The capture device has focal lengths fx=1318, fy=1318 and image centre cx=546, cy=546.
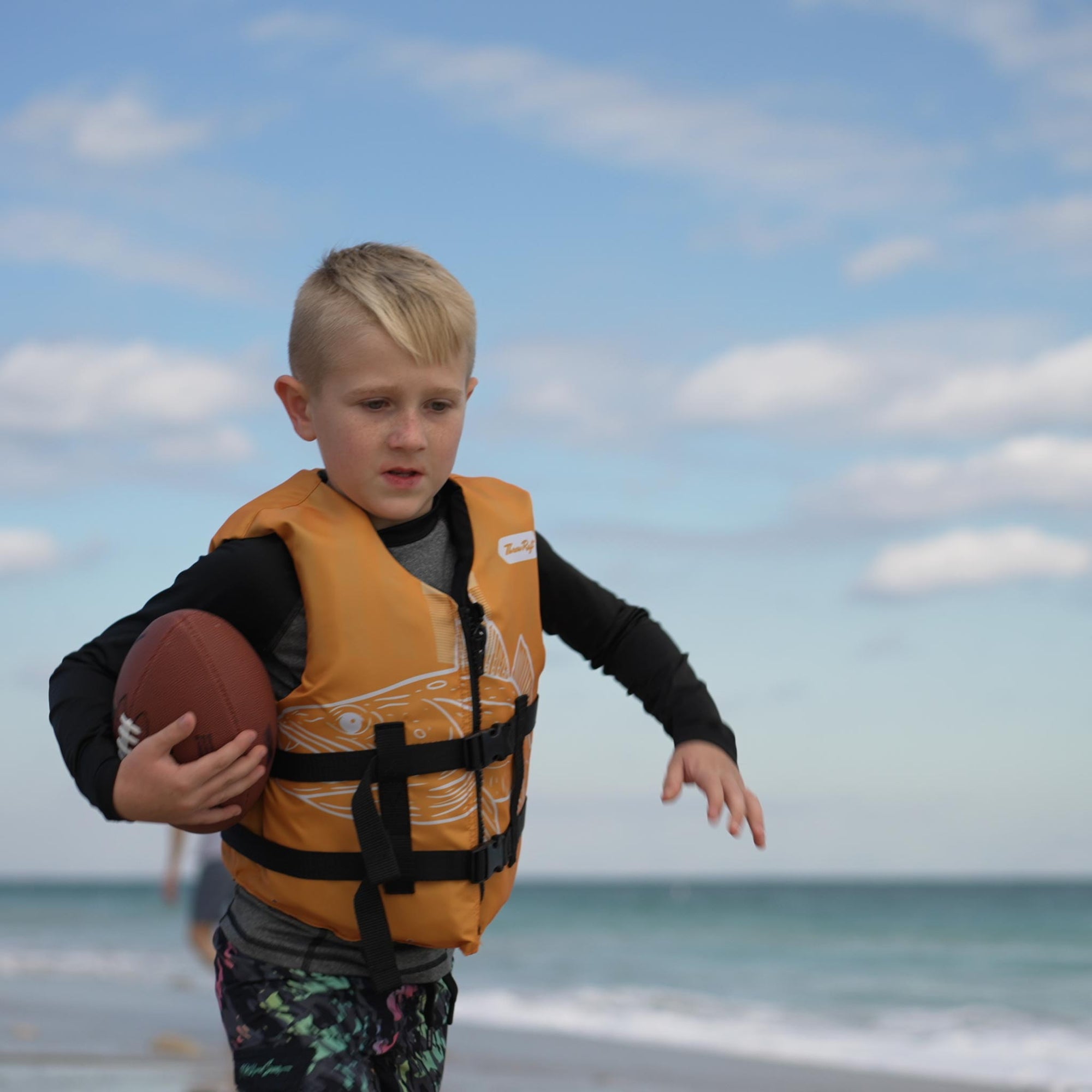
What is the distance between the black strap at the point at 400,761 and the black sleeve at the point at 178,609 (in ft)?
0.79

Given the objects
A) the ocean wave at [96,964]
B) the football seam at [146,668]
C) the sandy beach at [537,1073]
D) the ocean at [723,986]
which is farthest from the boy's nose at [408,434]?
the ocean wave at [96,964]

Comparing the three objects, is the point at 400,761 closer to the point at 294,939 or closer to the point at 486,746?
the point at 486,746

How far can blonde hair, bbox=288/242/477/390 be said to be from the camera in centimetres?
266

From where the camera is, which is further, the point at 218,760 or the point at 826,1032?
the point at 826,1032

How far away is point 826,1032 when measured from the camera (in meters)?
11.2

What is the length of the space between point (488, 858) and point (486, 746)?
0.23 metres

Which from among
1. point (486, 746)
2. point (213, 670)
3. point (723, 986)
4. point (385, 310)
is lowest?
point (723, 986)

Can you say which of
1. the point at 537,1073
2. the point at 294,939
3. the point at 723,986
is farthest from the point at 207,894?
the point at 723,986

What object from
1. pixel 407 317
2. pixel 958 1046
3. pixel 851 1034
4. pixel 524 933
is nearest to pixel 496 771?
pixel 407 317

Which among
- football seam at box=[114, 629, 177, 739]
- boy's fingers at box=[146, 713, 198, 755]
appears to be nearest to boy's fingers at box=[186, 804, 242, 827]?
boy's fingers at box=[146, 713, 198, 755]

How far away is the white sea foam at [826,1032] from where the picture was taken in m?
8.92

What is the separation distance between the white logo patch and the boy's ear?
18.9 inches

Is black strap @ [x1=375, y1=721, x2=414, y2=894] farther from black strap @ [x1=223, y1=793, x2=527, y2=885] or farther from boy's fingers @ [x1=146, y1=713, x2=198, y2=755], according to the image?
boy's fingers @ [x1=146, y1=713, x2=198, y2=755]

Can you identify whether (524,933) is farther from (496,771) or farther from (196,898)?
(496,771)
